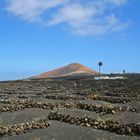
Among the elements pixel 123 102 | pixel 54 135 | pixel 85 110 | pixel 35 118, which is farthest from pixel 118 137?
pixel 123 102

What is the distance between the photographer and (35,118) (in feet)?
56.0

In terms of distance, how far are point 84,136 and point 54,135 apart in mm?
862

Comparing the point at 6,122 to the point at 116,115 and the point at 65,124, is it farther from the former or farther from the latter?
the point at 116,115

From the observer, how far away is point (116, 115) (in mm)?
18141

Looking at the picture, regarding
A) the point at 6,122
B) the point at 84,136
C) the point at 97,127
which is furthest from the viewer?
the point at 6,122

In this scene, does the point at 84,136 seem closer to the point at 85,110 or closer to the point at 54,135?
the point at 54,135

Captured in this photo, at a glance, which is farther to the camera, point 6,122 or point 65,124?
point 6,122

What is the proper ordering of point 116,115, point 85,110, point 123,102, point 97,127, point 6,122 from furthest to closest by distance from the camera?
point 123,102
point 85,110
point 116,115
point 6,122
point 97,127

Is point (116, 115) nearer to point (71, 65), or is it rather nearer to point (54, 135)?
point (54, 135)

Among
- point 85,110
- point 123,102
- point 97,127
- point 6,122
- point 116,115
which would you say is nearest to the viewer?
point 97,127

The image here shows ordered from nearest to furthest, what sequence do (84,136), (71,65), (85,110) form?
1. (84,136)
2. (85,110)
3. (71,65)

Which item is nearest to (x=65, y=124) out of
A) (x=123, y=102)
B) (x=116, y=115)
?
(x=116, y=115)

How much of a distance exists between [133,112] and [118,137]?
5.39 metres

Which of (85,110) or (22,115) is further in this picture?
(85,110)
